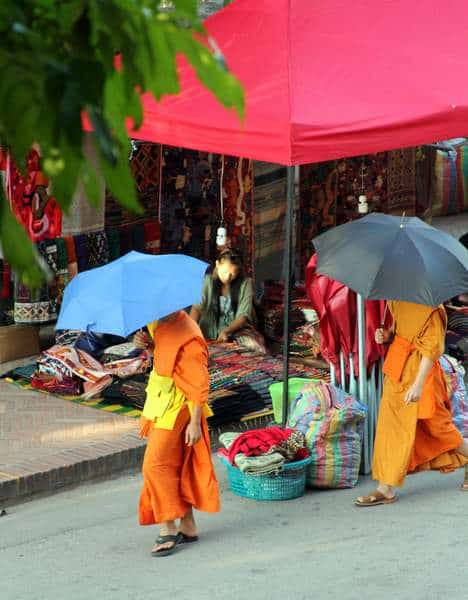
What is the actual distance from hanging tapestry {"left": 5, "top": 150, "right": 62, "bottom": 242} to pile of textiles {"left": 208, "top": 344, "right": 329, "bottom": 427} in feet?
5.30

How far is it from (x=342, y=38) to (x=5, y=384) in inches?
149

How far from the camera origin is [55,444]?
7875 millimetres

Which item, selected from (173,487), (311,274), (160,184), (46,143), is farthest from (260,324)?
(46,143)

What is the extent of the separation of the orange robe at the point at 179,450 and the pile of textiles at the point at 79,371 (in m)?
2.91

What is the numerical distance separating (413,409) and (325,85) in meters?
2.00

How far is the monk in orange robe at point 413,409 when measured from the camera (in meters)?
6.66

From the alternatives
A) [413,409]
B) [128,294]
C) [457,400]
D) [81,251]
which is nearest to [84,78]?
[128,294]

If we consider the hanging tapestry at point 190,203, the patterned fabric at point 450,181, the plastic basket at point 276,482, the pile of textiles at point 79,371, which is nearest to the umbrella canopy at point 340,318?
the plastic basket at point 276,482

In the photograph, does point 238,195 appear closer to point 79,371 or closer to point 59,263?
point 59,263

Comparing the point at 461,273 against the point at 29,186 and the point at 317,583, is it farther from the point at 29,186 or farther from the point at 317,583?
the point at 29,186

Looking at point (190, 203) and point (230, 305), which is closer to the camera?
point (230, 305)

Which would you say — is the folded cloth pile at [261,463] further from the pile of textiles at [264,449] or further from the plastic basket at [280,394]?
the plastic basket at [280,394]

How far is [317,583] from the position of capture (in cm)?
557

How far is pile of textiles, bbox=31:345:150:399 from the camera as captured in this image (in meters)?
9.06
